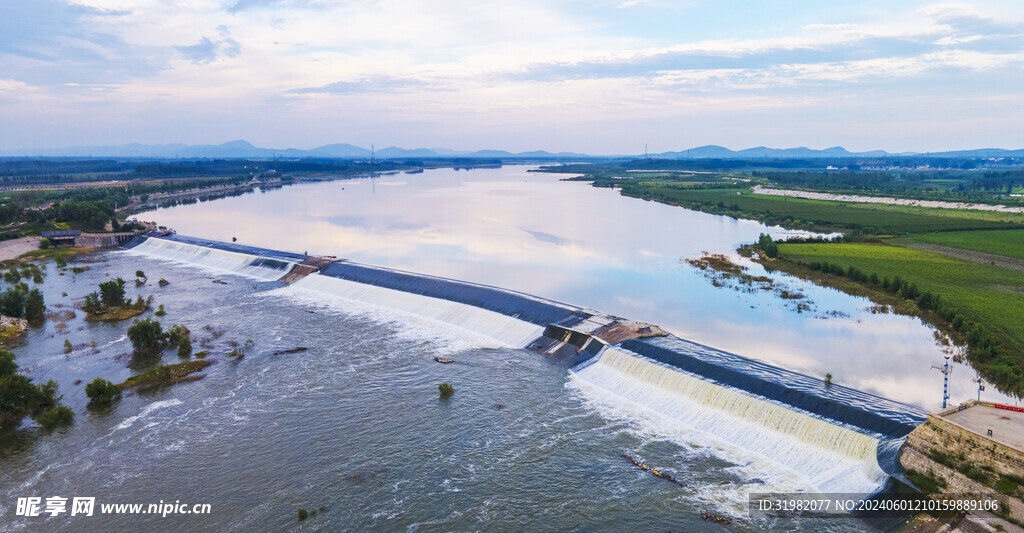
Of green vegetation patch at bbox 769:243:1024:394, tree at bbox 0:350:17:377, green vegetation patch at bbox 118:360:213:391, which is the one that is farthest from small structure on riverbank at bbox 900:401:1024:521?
tree at bbox 0:350:17:377

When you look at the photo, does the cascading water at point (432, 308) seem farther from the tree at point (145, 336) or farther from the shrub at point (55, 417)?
the shrub at point (55, 417)

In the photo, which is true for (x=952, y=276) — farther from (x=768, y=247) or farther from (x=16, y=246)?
(x=16, y=246)

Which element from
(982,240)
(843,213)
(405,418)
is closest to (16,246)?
(405,418)

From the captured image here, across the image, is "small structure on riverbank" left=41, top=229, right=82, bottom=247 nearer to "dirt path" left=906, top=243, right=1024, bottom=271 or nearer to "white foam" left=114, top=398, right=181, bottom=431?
"white foam" left=114, top=398, right=181, bottom=431

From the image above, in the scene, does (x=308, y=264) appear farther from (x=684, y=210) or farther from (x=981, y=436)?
(x=684, y=210)

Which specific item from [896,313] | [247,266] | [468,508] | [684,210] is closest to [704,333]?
[896,313]

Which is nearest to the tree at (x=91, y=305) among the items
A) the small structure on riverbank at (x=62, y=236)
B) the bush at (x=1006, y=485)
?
the small structure on riverbank at (x=62, y=236)
